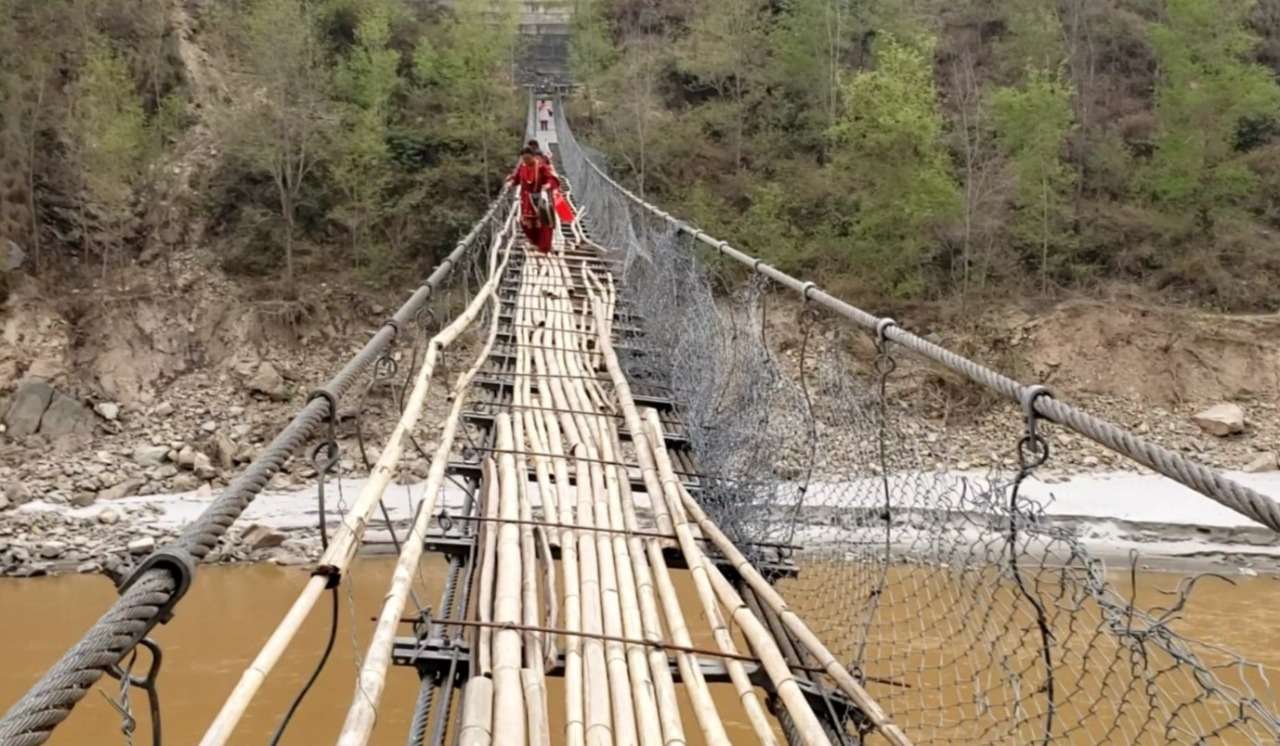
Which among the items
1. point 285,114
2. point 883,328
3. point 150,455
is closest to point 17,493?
point 150,455

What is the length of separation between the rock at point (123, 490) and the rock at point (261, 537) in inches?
72.1

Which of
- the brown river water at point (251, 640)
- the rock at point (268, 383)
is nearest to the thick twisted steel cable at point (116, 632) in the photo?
the brown river water at point (251, 640)

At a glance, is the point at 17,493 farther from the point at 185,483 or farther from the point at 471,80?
the point at 471,80

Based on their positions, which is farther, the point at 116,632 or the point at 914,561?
the point at 914,561

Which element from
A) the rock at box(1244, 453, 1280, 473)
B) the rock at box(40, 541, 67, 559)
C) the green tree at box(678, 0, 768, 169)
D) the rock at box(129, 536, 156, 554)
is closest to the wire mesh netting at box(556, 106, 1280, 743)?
the rock at box(1244, 453, 1280, 473)

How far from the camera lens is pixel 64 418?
980cm

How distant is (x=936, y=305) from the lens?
11.3 metres

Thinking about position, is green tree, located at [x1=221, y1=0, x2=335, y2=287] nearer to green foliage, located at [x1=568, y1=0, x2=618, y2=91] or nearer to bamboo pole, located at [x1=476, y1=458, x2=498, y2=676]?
green foliage, located at [x1=568, y1=0, x2=618, y2=91]

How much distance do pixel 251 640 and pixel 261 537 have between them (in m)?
1.97

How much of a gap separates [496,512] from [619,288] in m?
2.86

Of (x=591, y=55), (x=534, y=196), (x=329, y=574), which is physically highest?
→ (x=591, y=55)

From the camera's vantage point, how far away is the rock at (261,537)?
25.4 feet

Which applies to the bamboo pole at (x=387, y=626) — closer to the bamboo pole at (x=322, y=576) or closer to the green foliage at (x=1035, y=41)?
the bamboo pole at (x=322, y=576)

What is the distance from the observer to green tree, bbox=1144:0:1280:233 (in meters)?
11.3
